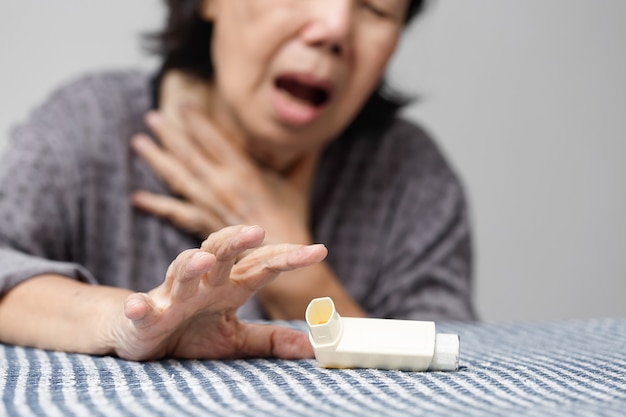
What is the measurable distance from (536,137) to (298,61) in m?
1.18

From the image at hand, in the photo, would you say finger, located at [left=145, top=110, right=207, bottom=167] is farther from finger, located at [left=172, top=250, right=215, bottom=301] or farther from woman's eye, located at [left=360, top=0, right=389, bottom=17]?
finger, located at [left=172, top=250, right=215, bottom=301]

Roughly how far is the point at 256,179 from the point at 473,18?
1104mm

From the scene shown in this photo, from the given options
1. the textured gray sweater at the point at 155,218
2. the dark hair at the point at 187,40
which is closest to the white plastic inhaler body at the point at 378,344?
the textured gray sweater at the point at 155,218

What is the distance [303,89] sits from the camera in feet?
3.80

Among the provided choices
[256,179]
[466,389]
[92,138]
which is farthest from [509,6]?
→ [466,389]

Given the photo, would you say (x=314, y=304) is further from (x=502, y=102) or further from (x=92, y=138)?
(x=502, y=102)

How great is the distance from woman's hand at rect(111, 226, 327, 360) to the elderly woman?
13.3 inches

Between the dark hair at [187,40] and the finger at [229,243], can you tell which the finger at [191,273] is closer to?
the finger at [229,243]

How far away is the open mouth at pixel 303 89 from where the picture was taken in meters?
1.14

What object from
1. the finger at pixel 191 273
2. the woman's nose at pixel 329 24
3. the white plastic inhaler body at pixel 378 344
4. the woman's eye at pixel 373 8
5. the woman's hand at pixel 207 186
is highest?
the woman's eye at pixel 373 8

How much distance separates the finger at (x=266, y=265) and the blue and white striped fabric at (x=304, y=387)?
6 centimetres

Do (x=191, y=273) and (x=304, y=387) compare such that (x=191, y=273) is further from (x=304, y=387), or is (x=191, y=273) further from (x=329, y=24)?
(x=329, y=24)

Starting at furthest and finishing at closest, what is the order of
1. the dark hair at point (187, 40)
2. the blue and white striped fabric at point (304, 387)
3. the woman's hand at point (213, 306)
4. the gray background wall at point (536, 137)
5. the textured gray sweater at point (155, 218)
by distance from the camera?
1. the gray background wall at point (536, 137)
2. the dark hair at point (187, 40)
3. the textured gray sweater at point (155, 218)
4. the woman's hand at point (213, 306)
5. the blue and white striped fabric at point (304, 387)

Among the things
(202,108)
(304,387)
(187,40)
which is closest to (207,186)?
(202,108)
